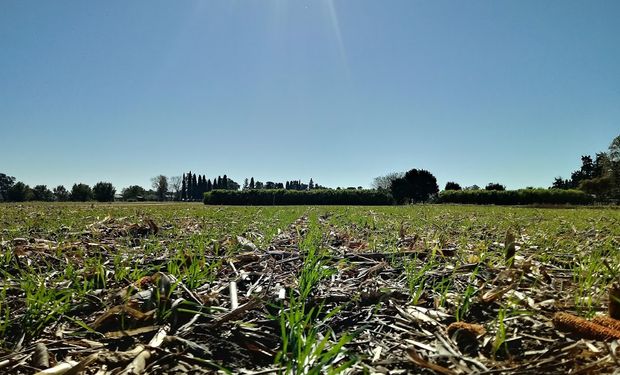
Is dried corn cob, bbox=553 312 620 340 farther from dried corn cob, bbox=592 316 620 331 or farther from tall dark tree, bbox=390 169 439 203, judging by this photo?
tall dark tree, bbox=390 169 439 203

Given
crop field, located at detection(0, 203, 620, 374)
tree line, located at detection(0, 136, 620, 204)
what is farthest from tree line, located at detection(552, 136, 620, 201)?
crop field, located at detection(0, 203, 620, 374)

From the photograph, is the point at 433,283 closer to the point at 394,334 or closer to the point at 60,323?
the point at 394,334

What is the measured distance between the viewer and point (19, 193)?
234 feet

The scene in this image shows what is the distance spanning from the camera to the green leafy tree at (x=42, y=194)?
75500 millimetres

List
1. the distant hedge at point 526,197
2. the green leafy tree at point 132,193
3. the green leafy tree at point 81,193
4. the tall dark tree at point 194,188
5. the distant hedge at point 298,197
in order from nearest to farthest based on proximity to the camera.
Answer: the distant hedge at point 526,197
the distant hedge at point 298,197
the green leafy tree at point 81,193
the green leafy tree at point 132,193
the tall dark tree at point 194,188

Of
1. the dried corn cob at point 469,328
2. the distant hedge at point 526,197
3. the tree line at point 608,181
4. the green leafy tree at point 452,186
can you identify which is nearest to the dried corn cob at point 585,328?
the dried corn cob at point 469,328

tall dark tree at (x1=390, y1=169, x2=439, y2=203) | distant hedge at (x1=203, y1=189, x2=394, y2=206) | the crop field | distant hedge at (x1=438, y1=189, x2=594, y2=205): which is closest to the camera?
the crop field

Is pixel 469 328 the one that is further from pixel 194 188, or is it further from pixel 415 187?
pixel 194 188

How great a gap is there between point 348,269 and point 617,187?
57.5 metres

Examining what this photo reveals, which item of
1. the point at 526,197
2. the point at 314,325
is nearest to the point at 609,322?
the point at 314,325

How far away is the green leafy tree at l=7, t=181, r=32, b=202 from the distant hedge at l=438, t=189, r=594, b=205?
85.2 metres

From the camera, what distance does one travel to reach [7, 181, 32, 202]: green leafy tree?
231 feet

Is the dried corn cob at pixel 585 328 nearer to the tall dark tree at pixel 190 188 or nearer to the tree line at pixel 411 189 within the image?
the tree line at pixel 411 189

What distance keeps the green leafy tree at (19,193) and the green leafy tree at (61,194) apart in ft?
16.8
